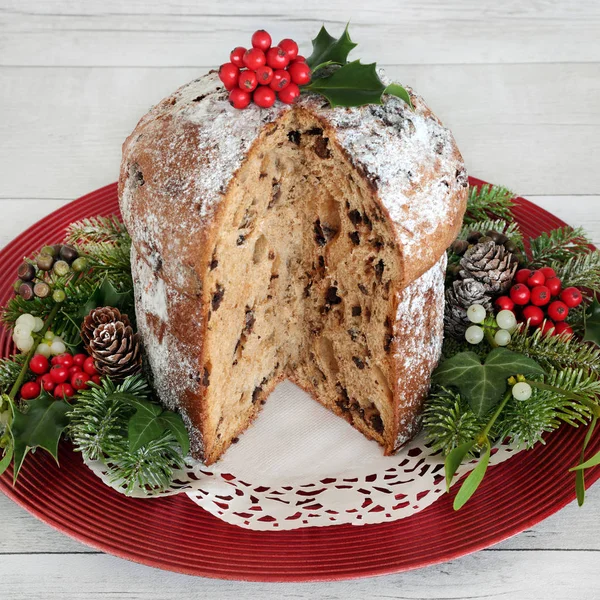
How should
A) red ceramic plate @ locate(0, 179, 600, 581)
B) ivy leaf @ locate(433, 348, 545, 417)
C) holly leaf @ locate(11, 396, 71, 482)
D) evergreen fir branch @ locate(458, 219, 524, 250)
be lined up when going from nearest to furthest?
red ceramic plate @ locate(0, 179, 600, 581)
holly leaf @ locate(11, 396, 71, 482)
ivy leaf @ locate(433, 348, 545, 417)
evergreen fir branch @ locate(458, 219, 524, 250)

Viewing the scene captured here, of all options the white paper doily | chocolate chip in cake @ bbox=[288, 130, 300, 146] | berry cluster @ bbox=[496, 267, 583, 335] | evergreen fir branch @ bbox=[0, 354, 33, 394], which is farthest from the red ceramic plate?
chocolate chip in cake @ bbox=[288, 130, 300, 146]

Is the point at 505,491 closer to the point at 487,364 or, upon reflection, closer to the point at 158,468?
the point at 487,364

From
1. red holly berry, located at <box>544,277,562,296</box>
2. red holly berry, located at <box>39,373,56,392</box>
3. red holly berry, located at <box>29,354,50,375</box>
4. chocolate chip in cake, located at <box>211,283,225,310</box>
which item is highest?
chocolate chip in cake, located at <box>211,283,225,310</box>

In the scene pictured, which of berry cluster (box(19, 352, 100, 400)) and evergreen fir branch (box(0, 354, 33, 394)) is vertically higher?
berry cluster (box(19, 352, 100, 400))

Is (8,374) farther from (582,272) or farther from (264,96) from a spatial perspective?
(582,272)

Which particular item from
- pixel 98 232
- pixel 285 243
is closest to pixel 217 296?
pixel 285 243

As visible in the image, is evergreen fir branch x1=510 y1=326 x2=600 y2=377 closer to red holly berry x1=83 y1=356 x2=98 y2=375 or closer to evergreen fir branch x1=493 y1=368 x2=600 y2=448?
Answer: evergreen fir branch x1=493 y1=368 x2=600 y2=448
